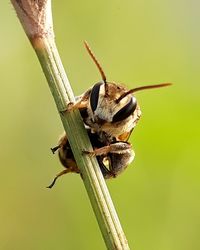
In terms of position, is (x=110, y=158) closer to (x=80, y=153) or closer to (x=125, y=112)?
(x=125, y=112)

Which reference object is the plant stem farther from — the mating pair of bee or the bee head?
the bee head

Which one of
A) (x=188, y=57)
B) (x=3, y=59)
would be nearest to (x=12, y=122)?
(x=3, y=59)

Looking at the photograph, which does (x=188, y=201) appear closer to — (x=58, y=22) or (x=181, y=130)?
(x=181, y=130)

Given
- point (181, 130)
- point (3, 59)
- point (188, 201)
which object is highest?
point (3, 59)

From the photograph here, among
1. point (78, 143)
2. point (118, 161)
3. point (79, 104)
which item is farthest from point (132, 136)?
point (78, 143)

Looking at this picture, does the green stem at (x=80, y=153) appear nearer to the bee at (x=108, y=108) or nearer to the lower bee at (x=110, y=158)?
the bee at (x=108, y=108)

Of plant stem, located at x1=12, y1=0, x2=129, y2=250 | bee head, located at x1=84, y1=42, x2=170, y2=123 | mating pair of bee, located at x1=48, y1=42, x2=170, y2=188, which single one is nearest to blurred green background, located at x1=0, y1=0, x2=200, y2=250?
mating pair of bee, located at x1=48, y1=42, x2=170, y2=188
